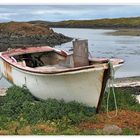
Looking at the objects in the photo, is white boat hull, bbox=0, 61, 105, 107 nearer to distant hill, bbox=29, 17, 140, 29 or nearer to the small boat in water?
the small boat in water

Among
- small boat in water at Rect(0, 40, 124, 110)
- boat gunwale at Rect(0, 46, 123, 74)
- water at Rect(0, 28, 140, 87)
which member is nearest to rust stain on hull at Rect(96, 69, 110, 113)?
small boat in water at Rect(0, 40, 124, 110)

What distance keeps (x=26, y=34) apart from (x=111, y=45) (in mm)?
1508

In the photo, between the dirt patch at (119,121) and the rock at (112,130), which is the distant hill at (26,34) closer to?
the dirt patch at (119,121)

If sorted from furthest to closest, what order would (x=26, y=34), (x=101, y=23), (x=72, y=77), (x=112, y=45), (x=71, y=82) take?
(x=26, y=34), (x=112, y=45), (x=101, y=23), (x=71, y=82), (x=72, y=77)

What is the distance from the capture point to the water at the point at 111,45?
1012cm

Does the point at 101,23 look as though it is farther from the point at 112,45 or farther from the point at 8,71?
the point at 8,71

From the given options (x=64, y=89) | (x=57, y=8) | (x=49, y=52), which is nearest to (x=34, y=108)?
(x=64, y=89)

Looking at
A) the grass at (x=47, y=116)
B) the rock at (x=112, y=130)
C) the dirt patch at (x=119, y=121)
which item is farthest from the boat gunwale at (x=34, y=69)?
the rock at (x=112, y=130)

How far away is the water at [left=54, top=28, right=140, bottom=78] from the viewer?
10.1 m

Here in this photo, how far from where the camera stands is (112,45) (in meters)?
10.7

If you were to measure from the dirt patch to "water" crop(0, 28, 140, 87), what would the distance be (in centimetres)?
126

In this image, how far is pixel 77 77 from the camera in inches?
348

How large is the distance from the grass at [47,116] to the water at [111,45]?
0.90 meters

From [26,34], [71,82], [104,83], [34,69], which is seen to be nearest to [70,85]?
[71,82]
